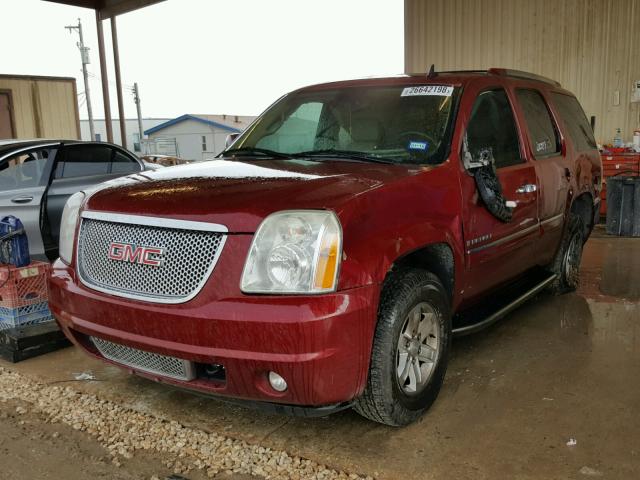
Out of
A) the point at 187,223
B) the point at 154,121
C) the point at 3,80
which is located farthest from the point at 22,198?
the point at 154,121

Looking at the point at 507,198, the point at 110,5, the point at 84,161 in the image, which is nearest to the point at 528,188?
the point at 507,198

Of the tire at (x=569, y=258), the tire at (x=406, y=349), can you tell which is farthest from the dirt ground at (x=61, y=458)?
the tire at (x=569, y=258)

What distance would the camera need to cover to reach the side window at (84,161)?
5.65m

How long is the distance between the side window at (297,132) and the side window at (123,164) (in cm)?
307

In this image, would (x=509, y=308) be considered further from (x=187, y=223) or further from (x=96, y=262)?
(x=96, y=262)

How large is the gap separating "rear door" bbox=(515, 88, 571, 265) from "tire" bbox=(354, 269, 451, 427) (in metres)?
1.50

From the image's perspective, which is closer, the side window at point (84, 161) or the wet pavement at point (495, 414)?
the wet pavement at point (495, 414)

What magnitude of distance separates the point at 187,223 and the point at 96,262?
23.9 inches

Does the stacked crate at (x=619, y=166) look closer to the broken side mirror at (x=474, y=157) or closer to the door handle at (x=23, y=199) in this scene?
the broken side mirror at (x=474, y=157)

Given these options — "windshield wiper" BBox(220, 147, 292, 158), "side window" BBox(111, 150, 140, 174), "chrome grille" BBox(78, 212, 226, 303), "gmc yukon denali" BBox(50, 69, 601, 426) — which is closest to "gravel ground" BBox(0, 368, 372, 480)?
"gmc yukon denali" BBox(50, 69, 601, 426)

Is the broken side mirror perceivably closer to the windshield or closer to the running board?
the windshield

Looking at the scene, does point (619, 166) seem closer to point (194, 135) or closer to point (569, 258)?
point (569, 258)

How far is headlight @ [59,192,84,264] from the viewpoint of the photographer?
9.64ft

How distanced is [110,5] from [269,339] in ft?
40.7
